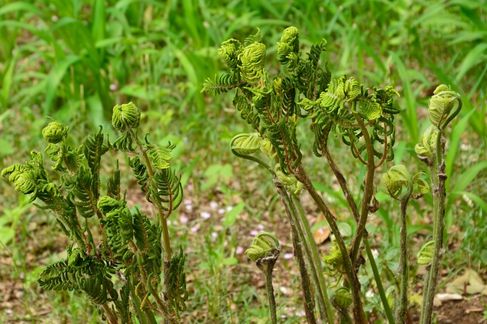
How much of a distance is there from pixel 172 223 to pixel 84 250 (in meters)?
1.28

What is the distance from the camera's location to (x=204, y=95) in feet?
12.4

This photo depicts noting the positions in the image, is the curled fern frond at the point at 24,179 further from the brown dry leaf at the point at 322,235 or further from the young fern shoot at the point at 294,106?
the brown dry leaf at the point at 322,235

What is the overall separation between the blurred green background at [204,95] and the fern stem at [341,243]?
2.09 feet

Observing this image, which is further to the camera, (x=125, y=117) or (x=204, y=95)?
(x=204, y=95)

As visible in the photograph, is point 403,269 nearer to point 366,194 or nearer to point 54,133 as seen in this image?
point 366,194

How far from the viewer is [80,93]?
368cm

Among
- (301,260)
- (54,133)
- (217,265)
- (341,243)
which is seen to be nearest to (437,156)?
(341,243)

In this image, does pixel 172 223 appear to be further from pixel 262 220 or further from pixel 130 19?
pixel 130 19

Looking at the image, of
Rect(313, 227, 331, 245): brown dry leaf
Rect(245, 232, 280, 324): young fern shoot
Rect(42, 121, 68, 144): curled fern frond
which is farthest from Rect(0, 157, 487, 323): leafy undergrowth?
Rect(42, 121, 68, 144): curled fern frond

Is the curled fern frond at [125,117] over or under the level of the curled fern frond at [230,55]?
under

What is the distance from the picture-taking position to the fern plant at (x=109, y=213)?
5.14 feet

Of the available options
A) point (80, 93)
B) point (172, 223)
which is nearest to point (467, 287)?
point (172, 223)

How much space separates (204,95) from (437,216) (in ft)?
7.43

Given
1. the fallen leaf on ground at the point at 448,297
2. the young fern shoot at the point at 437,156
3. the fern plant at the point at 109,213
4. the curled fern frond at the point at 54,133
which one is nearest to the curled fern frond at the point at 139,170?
the fern plant at the point at 109,213
